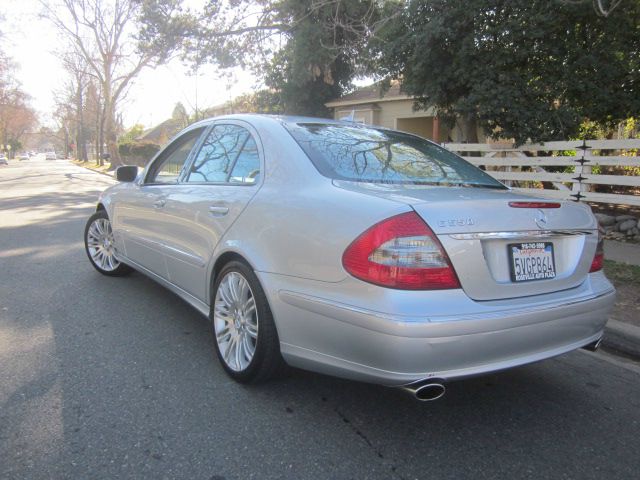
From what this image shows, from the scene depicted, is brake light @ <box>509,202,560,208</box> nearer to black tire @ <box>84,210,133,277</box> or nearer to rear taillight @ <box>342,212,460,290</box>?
rear taillight @ <box>342,212,460,290</box>

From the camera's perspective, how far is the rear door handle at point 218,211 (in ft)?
10.2

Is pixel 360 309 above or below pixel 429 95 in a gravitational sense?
below

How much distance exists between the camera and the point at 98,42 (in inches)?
1253

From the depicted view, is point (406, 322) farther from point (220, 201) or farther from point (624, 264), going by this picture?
point (624, 264)

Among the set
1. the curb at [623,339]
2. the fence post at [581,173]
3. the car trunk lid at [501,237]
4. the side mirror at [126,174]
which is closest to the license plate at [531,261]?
the car trunk lid at [501,237]

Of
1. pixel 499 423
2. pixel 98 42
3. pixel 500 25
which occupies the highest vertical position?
pixel 98 42

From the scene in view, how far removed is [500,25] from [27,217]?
10078 millimetres

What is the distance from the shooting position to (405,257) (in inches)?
85.9

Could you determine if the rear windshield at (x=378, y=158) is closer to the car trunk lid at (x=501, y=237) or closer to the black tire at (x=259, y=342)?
the car trunk lid at (x=501, y=237)

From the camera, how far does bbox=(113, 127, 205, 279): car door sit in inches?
156

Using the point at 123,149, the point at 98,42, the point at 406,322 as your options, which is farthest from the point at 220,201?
the point at 123,149

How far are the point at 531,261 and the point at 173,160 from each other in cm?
295

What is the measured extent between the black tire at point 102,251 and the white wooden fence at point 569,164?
537cm

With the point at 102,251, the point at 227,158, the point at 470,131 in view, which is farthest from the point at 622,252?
the point at 102,251
